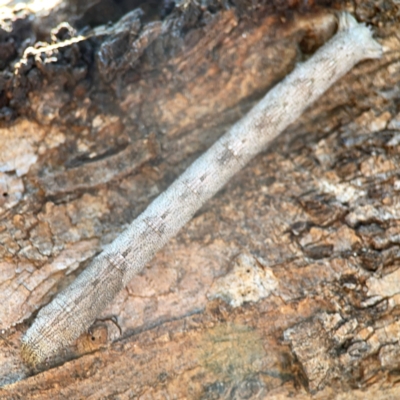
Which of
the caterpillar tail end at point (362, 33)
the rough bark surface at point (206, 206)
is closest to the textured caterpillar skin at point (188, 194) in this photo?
the caterpillar tail end at point (362, 33)

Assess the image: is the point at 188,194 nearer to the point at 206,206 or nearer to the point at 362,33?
the point at 206,206

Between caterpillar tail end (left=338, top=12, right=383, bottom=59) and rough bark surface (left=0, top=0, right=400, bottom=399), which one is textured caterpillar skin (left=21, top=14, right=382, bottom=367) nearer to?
caterpillar tail end (left=338, top=12, right=383, bottom=59)

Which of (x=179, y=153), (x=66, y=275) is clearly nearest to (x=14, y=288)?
(x=66, y=275)

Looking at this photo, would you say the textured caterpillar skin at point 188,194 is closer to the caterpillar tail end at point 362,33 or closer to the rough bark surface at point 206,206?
the caterpillar tail end at point 362,33

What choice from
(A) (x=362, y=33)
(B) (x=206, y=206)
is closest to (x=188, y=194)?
(B) (x=206, y=206)

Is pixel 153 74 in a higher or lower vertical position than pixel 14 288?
higher

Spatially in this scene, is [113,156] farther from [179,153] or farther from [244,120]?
[244,120]
